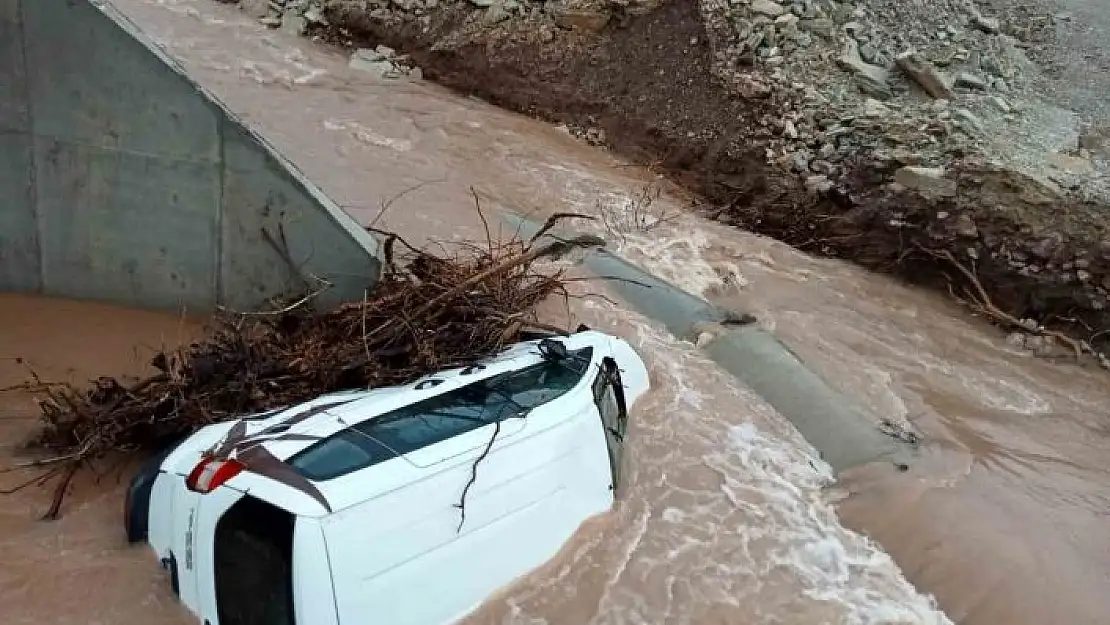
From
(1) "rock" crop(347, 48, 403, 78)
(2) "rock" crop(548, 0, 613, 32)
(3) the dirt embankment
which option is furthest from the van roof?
(1) "rock" crop(347, 48, 403, 78)

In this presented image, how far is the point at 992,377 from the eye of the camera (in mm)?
8516

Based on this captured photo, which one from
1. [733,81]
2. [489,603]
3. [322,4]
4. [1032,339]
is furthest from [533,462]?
[322,4]

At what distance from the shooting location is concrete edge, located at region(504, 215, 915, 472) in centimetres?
696

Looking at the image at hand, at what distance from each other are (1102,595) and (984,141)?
6150 mm

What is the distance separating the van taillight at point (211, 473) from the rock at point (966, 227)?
26.1 feet

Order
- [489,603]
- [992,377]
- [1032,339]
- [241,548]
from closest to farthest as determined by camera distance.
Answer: [241,548] → [489,603] → [992,377] → [1032,339]

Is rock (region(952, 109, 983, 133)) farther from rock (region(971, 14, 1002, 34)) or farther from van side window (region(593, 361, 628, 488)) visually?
van side window (region(593, 361, 628, 488))

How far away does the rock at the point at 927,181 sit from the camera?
1005 cm

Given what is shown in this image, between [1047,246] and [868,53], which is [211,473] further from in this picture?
[868,53]

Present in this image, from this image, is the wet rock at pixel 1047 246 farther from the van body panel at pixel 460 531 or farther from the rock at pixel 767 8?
the van body panel at pixel 460 531

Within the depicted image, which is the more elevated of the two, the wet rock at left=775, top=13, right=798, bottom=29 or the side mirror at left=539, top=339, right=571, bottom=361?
the wet rock at left=775, top=13, right=798, bottom=29

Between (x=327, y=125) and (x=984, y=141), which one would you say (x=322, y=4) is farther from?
(x=984, y=141)

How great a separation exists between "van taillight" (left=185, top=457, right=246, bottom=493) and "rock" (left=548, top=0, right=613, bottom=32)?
1065 centimetres

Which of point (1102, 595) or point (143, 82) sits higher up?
point (143, 82)
